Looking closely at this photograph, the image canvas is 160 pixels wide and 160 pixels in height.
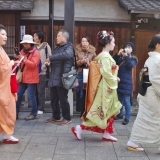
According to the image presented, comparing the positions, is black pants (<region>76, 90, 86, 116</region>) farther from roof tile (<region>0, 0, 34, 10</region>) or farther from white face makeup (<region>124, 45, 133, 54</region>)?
roof tile (<region>0, 0, 34, 10</region>)

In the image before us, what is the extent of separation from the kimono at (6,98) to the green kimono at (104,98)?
1.29 metres

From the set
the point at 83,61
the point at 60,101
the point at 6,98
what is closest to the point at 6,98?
the point at 6,98

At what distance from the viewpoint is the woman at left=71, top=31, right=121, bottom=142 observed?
5512mm

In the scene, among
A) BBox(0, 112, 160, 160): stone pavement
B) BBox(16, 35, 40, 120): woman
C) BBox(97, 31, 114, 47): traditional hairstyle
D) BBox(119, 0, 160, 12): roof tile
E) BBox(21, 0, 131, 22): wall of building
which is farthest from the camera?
BBox(21, 0, 131, 22): wall of building

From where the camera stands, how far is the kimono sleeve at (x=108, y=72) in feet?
17.9

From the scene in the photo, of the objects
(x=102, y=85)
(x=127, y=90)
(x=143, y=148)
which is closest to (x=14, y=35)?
(x=127, y=90)

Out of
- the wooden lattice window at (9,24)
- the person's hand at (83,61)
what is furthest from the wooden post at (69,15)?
the wooden lattice window at (9,24)

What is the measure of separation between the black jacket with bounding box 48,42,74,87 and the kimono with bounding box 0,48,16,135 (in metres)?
1.40

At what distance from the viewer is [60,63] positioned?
21.9ft


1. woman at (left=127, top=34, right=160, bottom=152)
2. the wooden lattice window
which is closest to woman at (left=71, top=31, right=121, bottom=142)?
woman at (left=127, top=34, right=160, bottom=152)

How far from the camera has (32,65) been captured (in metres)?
6.92

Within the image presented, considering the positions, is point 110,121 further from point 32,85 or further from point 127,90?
point 32,85

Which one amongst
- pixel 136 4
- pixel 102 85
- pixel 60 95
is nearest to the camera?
pixel 102 85

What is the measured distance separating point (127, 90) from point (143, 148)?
1897 mm
